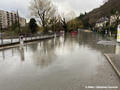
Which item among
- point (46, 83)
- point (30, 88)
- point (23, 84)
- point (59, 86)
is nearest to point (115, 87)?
point (59, 86)

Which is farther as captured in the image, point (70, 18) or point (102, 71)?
point (70, 18)

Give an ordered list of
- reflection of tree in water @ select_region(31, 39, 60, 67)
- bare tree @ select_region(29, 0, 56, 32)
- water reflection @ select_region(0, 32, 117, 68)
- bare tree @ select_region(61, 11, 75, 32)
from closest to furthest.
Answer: reflection of tree in water @ select_region(31, 39, 60, 67), water reflection @ select_region(0, 32, 117, 68), bare tree @ select_region(29, 0, 56, 32), bare tree @ select_region(61, 11, 75, 32)

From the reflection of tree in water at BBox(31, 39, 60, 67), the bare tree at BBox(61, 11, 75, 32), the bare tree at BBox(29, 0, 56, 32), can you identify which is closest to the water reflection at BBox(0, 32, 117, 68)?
the reflection of tree in water at BBox(31, 39, 60, 67)

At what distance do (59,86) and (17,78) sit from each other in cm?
183

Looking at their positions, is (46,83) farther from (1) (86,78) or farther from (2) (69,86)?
(1) (86,78)

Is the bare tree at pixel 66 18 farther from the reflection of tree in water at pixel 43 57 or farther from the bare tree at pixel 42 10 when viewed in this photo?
the reflection of tree in water at pixel 43 57

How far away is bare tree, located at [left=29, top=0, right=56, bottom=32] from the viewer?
3717 centimetres

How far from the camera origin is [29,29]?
3531 centimetres

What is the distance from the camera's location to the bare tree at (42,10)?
122 ft

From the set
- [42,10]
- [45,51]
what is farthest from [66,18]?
[45,51]

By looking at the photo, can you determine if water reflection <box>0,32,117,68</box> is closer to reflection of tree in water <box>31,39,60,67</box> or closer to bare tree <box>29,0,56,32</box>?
reflection of tree in water <box>31,39,60,67</box>

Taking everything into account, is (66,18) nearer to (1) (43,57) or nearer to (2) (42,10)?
(2) (42,10)

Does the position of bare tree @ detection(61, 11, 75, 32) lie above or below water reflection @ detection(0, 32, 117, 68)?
above

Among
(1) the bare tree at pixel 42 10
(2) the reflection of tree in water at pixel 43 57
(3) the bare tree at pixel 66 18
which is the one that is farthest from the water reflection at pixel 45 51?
(3) the bare tree at pixel 66 18
